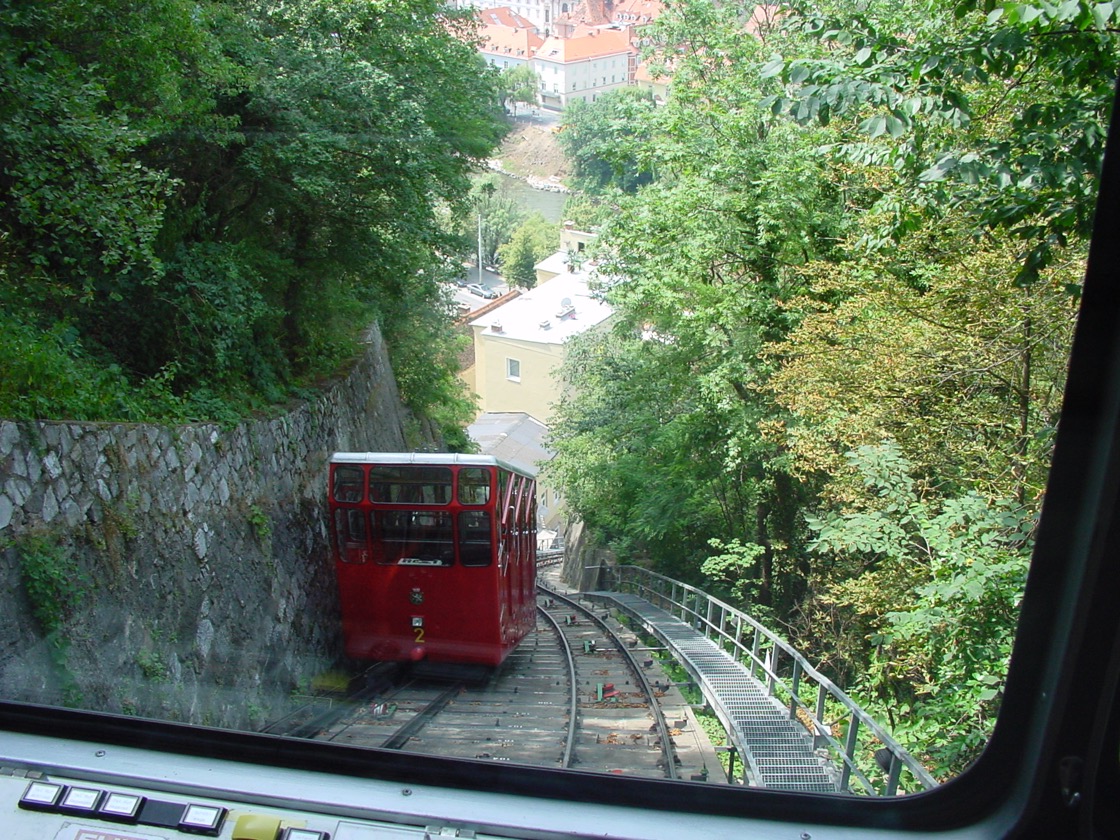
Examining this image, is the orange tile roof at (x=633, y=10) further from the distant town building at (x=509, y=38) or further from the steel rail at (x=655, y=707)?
the steel rail at (x=655, y=707)

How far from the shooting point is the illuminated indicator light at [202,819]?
5.58ft

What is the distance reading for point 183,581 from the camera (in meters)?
4.66

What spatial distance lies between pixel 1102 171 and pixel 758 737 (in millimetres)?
1645

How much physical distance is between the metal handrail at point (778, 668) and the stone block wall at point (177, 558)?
1.53 metres

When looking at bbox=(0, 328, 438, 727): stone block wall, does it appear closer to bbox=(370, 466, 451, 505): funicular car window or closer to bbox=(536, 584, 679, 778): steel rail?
bbox=(370, 466, 451, 505): funicular car window

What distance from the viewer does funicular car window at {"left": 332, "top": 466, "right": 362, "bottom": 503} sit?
5168 mm

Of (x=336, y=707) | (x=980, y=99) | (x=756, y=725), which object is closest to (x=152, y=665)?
(x=336, y=707)

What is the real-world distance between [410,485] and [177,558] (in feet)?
4.50

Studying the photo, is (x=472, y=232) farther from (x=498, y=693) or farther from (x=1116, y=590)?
(x=1116, y=590)

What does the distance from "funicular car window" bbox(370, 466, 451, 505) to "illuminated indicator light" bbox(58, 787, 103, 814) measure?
340cm

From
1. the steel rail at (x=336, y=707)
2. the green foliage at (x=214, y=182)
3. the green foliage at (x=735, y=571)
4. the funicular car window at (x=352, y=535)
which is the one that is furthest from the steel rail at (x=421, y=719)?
the green foliage at (x=214, y=182)

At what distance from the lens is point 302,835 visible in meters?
1.67

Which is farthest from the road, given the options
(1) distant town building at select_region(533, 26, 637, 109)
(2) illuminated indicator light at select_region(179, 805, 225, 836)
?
(2) illuminated indicator light at select_region(179, 805, 225, 836)

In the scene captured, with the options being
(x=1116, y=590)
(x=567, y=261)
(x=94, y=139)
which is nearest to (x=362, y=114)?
(x=94, y=139)
